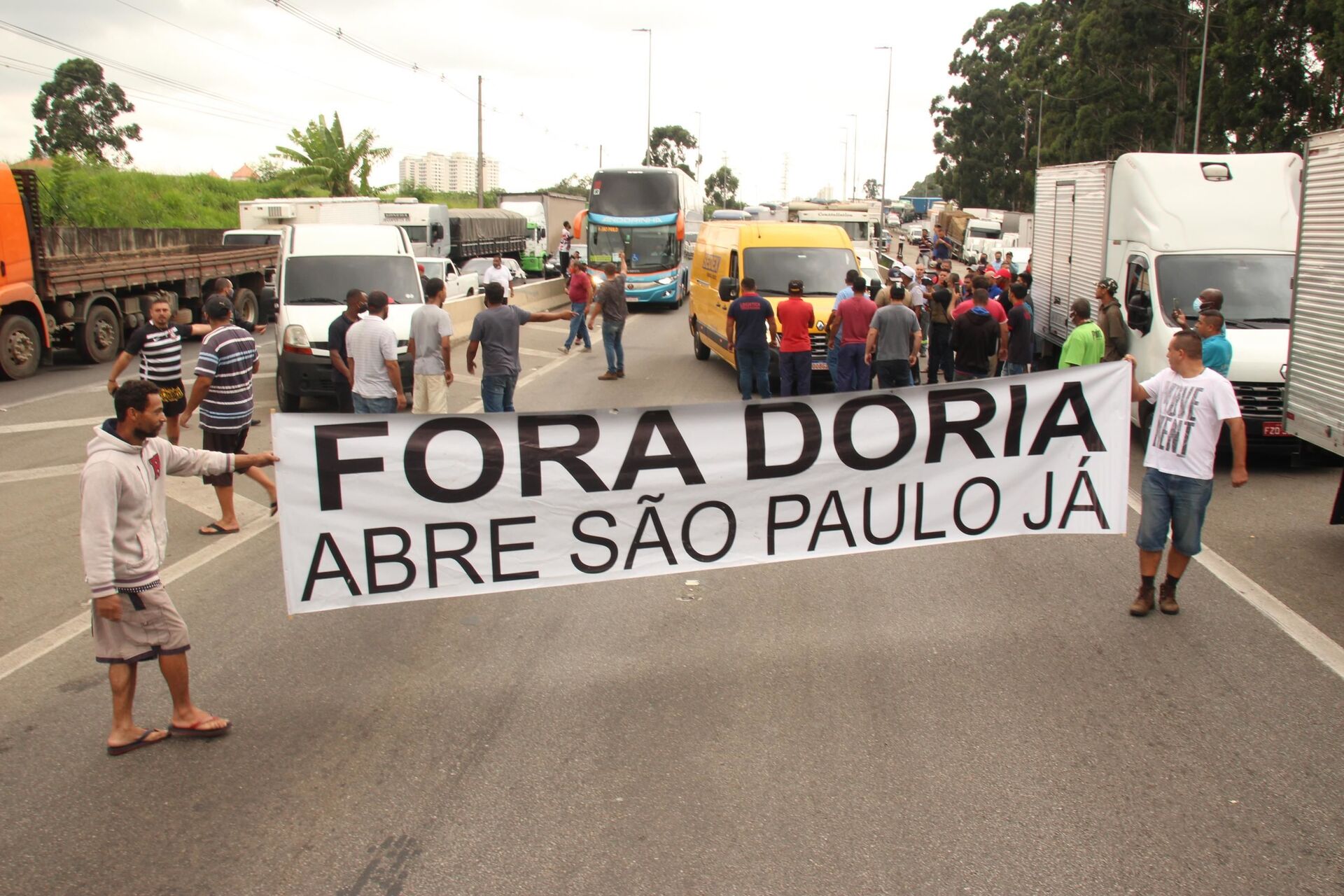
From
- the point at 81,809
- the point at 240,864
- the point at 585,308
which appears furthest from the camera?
the point at 585,308

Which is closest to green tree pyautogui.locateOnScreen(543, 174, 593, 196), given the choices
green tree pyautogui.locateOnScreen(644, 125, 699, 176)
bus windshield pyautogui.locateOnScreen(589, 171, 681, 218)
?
green tree pyautogui.locateOnScreen(644, 125, 699, 176)

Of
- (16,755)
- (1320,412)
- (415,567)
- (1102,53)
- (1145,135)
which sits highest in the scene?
(1102,53)

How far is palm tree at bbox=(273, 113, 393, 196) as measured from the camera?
157 feet

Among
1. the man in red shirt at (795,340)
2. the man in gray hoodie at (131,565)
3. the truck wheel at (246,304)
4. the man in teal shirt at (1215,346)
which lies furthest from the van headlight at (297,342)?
the truck wheel at (246,304)

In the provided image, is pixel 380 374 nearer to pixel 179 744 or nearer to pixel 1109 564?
pixel 179 744

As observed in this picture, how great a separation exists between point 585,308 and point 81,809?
15.7 meters

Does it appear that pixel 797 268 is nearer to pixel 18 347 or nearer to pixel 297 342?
pixel 297 342

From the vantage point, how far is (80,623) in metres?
6.67

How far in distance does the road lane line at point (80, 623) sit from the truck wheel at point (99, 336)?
42.3 feet

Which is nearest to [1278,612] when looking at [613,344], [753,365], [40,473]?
[753,365]

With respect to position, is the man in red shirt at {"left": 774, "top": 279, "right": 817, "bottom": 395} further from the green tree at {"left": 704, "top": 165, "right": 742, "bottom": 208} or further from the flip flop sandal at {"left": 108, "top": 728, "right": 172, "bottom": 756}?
the green tree at {"left": 704, "top": 165, "right": 742, "bottom": 208}

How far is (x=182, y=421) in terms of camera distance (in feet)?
29.8

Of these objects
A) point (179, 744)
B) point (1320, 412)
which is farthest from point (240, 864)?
point (1320, 412)

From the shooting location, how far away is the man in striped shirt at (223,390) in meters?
8.41
